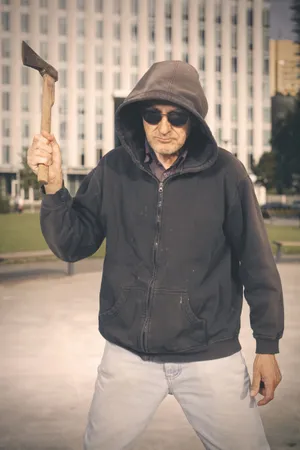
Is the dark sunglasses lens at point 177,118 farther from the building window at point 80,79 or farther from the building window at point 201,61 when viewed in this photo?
the building window at point 201,61

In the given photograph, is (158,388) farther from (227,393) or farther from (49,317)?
(49,317)

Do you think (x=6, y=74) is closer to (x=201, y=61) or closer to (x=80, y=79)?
(x=80, y=79)

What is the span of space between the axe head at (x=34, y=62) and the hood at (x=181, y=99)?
0.29 meters

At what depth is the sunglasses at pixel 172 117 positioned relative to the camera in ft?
9.10

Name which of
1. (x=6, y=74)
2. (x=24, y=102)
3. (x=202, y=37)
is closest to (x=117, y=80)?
(x=24, y=102)

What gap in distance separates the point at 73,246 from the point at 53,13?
106832 millimetres

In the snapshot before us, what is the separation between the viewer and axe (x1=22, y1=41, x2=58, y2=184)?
2652mm

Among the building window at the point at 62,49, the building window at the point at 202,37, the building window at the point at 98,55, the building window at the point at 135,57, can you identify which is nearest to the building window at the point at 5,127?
the building window at the point at 62,49

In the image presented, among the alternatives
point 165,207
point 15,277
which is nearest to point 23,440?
point 165,207

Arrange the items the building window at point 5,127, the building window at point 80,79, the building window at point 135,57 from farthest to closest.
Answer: the building window at point 135,57 → the building window at point 80,79 → the building window at point 5,127

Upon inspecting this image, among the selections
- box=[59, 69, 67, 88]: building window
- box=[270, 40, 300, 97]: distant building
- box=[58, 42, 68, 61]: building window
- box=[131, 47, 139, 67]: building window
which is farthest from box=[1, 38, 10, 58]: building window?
box=[270, 40, 300, 97]: distant building

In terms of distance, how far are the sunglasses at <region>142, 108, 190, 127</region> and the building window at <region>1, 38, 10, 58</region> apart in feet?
339

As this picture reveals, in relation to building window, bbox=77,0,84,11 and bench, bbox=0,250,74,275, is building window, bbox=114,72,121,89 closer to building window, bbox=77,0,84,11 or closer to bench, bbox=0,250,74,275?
building window, bbox=77,0,84,11

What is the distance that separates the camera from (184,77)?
9.00ft
